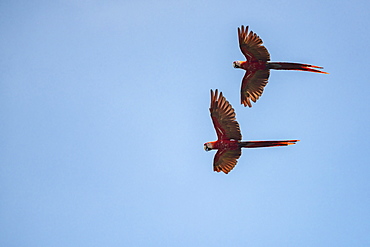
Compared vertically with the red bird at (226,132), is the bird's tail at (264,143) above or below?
below

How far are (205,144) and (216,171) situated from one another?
135 centimetres

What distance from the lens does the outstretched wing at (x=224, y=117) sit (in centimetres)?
1720

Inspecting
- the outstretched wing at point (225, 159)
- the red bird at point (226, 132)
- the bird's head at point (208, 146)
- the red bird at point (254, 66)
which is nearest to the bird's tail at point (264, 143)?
the red bird at point (226, 132)

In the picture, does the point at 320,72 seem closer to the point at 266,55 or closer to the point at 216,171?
the point at 266,55

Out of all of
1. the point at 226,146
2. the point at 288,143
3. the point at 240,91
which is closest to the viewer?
the point at 288,143

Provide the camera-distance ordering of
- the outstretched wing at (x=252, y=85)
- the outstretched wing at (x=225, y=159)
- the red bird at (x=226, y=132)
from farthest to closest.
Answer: the outstretched wing at (x=252, y=85) → the outstretched wing at (x=225, y=159) → the red bird at (x=226, y=132)

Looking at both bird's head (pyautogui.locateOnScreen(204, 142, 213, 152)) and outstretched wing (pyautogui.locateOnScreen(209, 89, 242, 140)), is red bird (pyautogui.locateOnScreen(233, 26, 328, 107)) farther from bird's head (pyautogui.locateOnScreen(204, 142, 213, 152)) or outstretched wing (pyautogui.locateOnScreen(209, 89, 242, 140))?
bird's head (pyautogui.locateOnScreen(204, 142, 213, 152))

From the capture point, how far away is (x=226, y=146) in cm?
1764

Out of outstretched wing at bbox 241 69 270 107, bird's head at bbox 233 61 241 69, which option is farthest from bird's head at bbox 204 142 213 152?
bird's head at bbox 233 61 241 69

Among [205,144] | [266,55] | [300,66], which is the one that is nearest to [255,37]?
[266,55]

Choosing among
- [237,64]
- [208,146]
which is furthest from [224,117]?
[237,64]

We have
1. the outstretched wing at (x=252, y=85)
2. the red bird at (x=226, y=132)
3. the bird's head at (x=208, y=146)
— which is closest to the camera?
the red bird at (x=226, y=132)

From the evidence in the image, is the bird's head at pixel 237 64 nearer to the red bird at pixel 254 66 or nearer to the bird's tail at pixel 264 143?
the red bird at pixel 254 66

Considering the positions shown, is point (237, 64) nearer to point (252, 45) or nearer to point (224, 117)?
point (252, 45)
